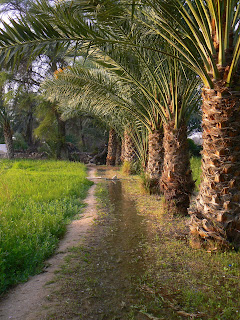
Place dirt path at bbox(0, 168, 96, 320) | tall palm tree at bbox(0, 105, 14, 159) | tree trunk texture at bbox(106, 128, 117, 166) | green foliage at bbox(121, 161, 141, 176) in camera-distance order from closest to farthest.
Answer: dirt path at bbox(0, 168, 96, 320), green foliage at bbox(121, 161, 141, 176), tree trunk texture at bbox(106, 128, 117, 166), tall palm tree at bbox(0, 105, 14, 159)

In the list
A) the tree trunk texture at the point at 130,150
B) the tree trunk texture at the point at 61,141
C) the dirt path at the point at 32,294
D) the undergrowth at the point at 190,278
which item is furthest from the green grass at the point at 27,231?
the tree trunk texture at the point at 61,141

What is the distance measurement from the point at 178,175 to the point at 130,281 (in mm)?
3438

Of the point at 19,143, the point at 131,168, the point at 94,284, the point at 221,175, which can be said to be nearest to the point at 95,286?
the point at 94,284

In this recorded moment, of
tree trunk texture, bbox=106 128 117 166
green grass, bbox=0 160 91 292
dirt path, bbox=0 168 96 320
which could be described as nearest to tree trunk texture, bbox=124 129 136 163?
tree trunk texture, bbox=106 128 117 166

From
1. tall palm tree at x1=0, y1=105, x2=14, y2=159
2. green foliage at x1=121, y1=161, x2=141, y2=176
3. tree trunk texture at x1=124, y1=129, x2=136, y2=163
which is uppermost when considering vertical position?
tall palm tree at x1=0, y1=105, x2=14, y2=159

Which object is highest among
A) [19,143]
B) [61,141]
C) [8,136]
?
[8,136]

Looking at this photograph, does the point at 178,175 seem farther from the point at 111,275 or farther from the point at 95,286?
the point at 95,286

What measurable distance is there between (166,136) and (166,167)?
0.70m

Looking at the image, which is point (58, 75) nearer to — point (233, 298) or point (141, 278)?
point (141, 278)

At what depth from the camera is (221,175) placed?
448 cm

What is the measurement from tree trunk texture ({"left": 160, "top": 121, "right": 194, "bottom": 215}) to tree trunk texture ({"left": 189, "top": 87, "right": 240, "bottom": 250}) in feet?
6.82

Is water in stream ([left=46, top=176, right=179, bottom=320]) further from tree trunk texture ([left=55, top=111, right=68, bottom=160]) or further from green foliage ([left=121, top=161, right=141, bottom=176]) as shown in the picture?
tree trunk texture ([left=55, top=111, right=68, bottom=160])

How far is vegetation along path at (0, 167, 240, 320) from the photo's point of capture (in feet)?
9.93

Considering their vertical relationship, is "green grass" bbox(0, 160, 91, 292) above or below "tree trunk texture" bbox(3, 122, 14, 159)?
below
